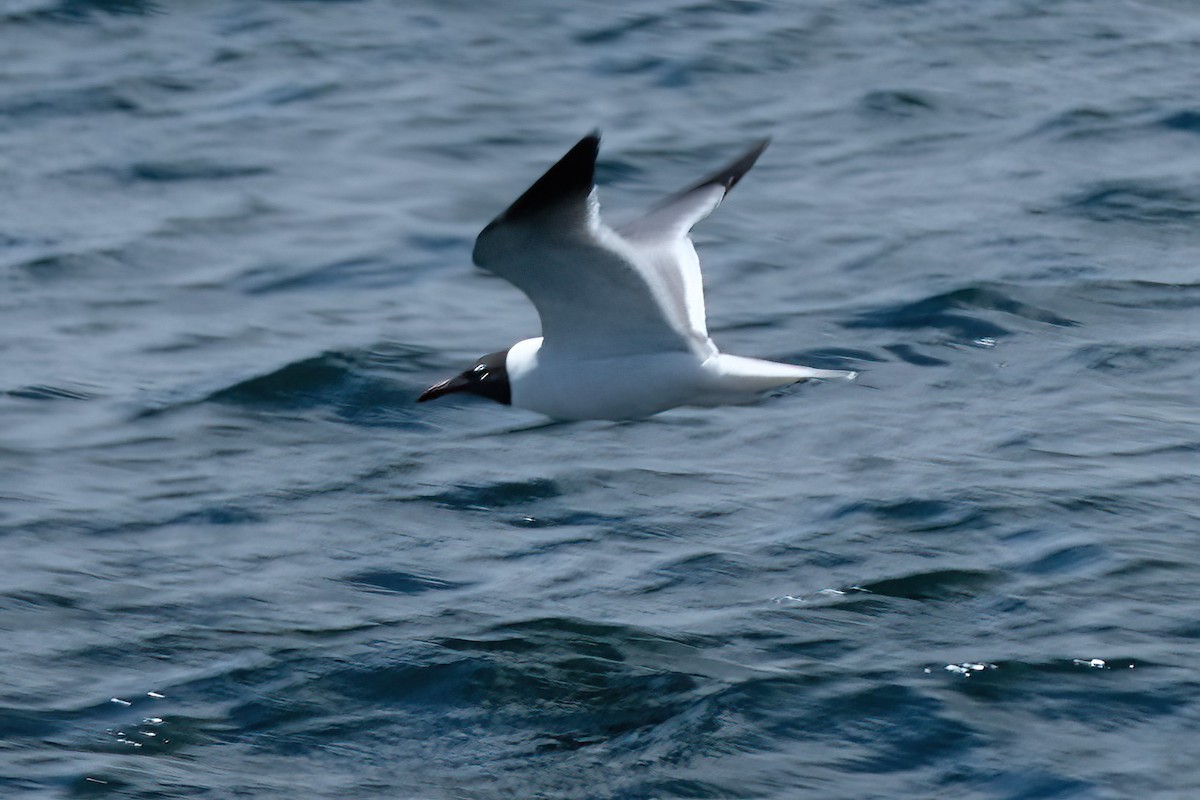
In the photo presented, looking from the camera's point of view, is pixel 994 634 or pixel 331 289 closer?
pixel 994 634

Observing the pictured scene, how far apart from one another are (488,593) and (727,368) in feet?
4.57

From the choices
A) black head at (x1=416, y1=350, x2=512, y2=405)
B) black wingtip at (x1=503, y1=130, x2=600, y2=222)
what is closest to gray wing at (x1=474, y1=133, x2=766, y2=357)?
black wingtip at (x1=503, y1=130, x2=600, y2=222)

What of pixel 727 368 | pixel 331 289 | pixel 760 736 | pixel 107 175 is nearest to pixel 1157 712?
pixel 760 736

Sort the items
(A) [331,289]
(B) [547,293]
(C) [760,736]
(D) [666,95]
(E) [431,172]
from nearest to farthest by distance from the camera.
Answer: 1. (C) [760,736]
2. (B) [547,293]
3. (A) [331,289]
4. (E) [431,172]
5. (D) [666,95]

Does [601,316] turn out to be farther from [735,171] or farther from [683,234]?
[735,171]

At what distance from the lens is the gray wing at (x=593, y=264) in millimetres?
6441

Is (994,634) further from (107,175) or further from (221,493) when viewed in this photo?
(107,175)

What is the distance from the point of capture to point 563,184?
20.9 feet

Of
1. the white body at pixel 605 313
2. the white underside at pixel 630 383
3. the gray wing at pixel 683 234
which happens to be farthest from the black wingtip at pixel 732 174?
the white underside at pixel 630 383

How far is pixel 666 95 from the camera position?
43.3 feet

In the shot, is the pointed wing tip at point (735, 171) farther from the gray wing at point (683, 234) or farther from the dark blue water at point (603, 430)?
the dark blue water at point (603, 430)

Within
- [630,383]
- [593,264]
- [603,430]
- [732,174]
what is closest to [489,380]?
[630,383]

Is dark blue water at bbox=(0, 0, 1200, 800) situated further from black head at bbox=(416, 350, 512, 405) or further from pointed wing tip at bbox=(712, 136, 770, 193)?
pointed wing tip at bbox=(712, 136, 770, 193)

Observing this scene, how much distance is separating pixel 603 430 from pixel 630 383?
1928 millimetres
